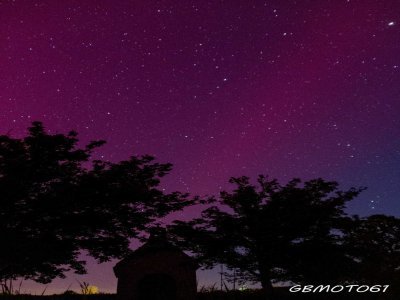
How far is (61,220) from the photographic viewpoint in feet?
52.9

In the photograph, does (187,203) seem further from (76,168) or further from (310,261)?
(310,261)

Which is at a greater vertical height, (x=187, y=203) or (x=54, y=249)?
(x=187, y=203)

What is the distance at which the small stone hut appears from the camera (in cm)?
2731

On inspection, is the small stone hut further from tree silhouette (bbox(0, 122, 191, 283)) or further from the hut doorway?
tree silhouette (bbox(0, 122, 191, 283))

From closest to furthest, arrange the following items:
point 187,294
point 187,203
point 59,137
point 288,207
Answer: point 59,137 → point 187,203 → point 288,207 → point 187,294

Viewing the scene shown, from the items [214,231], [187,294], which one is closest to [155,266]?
[187,294]

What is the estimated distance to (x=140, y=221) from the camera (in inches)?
693

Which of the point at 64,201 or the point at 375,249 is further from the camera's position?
the point at 375,249

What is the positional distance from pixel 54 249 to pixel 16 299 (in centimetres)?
1435

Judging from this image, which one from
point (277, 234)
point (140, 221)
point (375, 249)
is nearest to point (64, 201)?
point (140, 221)

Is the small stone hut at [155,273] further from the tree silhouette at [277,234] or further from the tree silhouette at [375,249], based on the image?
the tree silhouette at [375,249]

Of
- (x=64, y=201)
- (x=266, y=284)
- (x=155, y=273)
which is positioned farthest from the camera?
(x=155, y=273)

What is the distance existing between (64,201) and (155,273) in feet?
45.9

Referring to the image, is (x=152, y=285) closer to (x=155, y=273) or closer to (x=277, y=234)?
(x=155, y=273)
